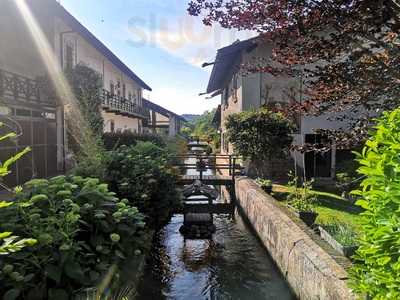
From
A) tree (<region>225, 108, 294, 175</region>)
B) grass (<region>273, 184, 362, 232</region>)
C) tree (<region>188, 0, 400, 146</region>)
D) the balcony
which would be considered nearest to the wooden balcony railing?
the balcony

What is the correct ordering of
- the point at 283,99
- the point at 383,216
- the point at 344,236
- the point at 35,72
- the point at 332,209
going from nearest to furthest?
1. the point at 383,216
2. the point at 344,236
3. the point at 332,209
4. the point at 35,72
5. the point at 283,99

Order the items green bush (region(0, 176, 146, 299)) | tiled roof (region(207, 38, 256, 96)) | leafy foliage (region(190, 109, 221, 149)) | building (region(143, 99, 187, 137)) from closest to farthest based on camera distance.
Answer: green bush (region(0, 176, 146, 299)) < tiled roof (region(207, 38, 256, 96)) < leafy foliage (region(190, 109, 221, 149)) < building (region(143, 99, 187, 137))

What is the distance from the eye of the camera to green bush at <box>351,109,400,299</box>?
7.47ft

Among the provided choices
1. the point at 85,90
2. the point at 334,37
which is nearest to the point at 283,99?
the point at 85,90

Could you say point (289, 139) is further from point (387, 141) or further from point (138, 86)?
point (138, 86)

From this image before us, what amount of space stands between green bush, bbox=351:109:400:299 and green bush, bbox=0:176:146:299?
7.05 feet

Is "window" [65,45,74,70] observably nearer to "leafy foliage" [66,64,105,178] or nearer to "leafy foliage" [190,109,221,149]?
"leafy foliage" [66,64,105,178]

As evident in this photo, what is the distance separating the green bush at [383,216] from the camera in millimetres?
2275

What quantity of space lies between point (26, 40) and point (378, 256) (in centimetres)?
1469

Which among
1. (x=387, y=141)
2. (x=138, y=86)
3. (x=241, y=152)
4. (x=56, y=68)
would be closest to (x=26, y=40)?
(x=56, y=68)

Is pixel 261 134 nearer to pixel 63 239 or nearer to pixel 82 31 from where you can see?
pixel 82 31

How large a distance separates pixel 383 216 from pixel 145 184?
604cm

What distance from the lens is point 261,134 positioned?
46.0ft

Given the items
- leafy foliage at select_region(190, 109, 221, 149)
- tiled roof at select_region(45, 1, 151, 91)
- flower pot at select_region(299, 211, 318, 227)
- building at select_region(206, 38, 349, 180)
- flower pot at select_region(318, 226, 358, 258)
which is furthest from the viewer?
leafy foliage at select_region(190, 109, 221, 149)
